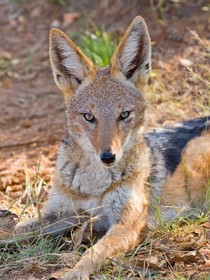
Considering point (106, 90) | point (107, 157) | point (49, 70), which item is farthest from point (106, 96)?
point (49, 70)

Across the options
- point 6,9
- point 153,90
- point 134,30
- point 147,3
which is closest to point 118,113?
point 134,30

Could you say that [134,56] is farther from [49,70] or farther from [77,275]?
[49,70]

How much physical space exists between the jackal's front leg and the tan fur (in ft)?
1.82

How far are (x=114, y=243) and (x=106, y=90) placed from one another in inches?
48.2

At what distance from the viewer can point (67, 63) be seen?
564cm

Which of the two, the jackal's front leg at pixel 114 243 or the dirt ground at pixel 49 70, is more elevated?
the dirt ground at pixel 49 70

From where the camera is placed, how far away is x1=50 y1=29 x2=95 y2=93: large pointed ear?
18.1 ft

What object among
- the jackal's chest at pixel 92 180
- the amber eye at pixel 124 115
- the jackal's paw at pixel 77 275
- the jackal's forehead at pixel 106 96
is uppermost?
the jackal's forehead at pixel 106 96

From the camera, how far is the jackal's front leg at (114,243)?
474 cm

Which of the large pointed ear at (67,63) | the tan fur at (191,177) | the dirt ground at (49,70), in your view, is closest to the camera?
the large pointed ear at (67,63)

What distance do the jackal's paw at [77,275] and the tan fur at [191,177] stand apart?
1.39 meters

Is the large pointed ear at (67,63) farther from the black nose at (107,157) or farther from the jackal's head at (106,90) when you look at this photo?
the black nose at (107,157)

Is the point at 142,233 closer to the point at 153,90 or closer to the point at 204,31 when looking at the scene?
the point at 153,90

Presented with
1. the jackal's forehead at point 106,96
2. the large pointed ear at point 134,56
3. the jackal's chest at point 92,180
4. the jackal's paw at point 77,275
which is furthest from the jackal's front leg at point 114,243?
the large pointed ear at point 134,56
